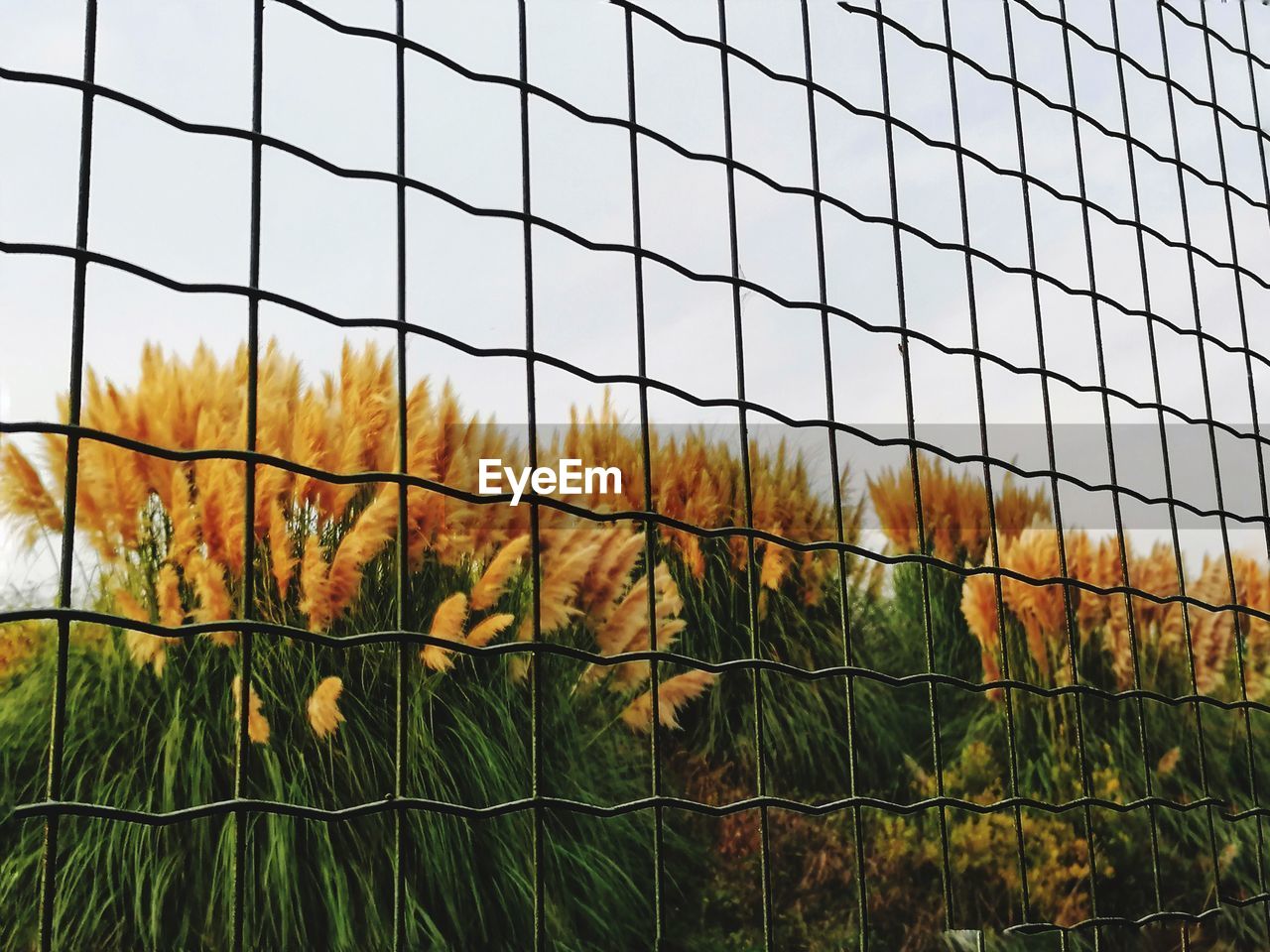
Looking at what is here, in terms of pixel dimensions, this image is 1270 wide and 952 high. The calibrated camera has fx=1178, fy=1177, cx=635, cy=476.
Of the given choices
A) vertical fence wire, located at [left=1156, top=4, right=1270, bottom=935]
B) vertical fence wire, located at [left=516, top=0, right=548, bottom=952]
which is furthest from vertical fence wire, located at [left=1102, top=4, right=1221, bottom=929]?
vertical fence wire, located at [left=516, top=0, right=548, bottom=952]

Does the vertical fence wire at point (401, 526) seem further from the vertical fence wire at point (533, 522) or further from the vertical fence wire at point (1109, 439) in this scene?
the vertical fence wire at point (1109, 439)

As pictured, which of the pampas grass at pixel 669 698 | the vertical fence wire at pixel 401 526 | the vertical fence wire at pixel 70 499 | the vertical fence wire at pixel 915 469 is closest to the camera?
the vertical fence wire at pixel 70 499

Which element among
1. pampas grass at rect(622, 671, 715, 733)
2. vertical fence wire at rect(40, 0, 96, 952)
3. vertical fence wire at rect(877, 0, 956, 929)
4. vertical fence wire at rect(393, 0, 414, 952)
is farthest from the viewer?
pampas grass at rect(622, 671, 715, 733)

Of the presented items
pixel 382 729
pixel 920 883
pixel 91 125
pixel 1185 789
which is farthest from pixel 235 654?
pixel 1185 789

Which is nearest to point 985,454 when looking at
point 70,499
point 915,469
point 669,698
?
point 915,469

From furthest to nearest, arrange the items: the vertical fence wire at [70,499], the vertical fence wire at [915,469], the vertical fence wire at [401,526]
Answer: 1. the vertical fence wire at [915,469]
2. the vertical fence wire at [401,526]
3. the vertical fence wire at [70,499]

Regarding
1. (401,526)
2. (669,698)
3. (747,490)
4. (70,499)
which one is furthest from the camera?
(669,698)

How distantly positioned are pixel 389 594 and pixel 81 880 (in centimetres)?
39

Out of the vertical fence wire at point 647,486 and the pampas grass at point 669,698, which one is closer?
the vertical fence wire at point 647,486

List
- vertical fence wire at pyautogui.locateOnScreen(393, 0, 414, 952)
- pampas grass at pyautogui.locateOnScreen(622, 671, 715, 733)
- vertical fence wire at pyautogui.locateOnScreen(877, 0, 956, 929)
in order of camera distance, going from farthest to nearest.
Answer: pampas grass at pyautogui.locateOnScreen(622, 671, 715, 733) → vertical fence wire at pyautogui.locateOnScreen(877, 0, 956, 929) → vertical fence wire at pyautogui.locateOnScreen(393, 0, 414, 952)

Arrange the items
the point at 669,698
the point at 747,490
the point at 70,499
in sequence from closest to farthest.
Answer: the point at 70,499 → the point at 747,490 → the point at 669,698

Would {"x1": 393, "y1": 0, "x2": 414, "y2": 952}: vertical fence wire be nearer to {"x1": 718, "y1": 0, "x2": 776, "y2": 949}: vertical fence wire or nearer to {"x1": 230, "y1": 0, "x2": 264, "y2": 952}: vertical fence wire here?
{"x1": 230, "y1": 0, "x2": 264, "y2": 952}: vertical fence wire

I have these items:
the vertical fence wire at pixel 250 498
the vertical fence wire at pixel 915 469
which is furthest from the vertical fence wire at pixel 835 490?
the vertical fence wire at pixel 250 498

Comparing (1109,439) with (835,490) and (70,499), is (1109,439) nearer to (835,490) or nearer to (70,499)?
(835,490)
